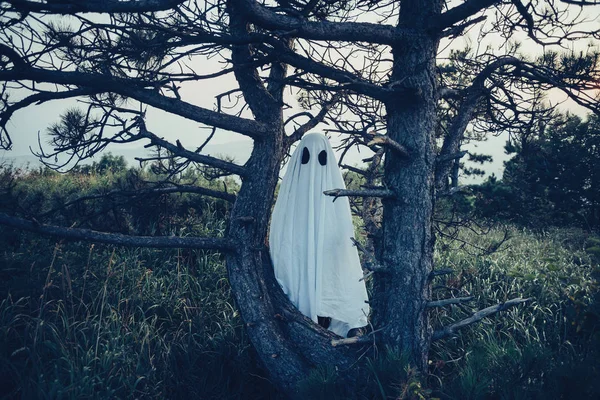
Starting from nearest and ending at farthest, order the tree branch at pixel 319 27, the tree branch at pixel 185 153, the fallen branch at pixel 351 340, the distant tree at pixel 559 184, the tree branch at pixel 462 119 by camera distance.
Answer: the tree branch at pixel 319 27 < the fallen branch at pixel 351 340 < the tree branch at pixel 185 153 < the tree branch at pixel 462 119 < the distant tree at pixel 559 184

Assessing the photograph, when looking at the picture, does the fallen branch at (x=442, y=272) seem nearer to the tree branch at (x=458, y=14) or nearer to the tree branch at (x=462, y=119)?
the tree branch at (x=462, y=119)

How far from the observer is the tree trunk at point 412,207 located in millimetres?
3076

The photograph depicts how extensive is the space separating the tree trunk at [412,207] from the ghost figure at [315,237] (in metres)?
0.86

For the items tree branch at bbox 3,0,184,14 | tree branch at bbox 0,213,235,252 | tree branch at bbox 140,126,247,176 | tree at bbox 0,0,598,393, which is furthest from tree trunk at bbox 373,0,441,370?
tree branch at bbox 3,0,184,14

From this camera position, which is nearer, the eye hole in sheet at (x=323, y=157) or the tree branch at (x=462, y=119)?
the tree branch at (x=462, y=119)

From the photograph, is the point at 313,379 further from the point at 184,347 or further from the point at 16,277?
the point at 16,277

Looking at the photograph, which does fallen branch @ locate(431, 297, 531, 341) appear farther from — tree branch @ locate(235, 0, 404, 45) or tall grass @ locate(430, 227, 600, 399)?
tree branch @ locate(235, 0, 404, 45)

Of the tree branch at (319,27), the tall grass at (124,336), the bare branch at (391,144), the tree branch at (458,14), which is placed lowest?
the tall grass at (124,336)

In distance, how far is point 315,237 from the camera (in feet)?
13.2

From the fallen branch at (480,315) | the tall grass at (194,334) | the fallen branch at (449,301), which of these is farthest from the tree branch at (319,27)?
the fallen branch at (480,315)

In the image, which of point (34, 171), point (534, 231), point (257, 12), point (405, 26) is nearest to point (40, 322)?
point (257, 12)

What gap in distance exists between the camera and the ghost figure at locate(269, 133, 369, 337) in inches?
157

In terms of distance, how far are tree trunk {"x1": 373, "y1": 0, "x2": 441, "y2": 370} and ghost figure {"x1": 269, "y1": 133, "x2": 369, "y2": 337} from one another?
0.86 meters

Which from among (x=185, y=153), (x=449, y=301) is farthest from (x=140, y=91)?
(x=449, y=301)
